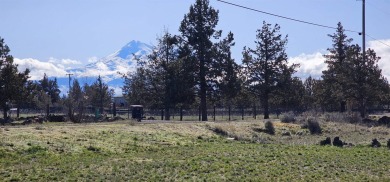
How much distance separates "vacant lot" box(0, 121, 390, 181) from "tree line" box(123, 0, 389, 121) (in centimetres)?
2601

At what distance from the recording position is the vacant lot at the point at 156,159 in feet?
60.0

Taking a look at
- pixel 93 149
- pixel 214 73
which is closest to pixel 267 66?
pixel 214 73

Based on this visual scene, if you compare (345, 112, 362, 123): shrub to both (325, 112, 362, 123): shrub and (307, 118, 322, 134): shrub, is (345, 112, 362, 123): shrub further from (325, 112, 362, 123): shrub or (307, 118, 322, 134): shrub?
Result: (307, 118, 322, 134): shrub

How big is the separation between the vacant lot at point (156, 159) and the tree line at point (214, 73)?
85.3 feet

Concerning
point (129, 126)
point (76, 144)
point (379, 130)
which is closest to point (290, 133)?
point (379, 130)

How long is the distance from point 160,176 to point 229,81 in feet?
132

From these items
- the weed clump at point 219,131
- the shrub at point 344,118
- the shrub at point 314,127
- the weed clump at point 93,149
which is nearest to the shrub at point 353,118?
the shrub at point 344,118

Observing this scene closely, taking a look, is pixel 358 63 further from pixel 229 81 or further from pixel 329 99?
pixel 229 81

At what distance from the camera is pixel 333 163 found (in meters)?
22.8

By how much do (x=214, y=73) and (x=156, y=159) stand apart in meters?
36.1

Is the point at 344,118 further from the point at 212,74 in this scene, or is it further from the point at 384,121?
the point at 212,74

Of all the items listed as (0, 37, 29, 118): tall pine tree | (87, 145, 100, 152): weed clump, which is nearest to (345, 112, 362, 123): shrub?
(0, 37, 29, 118): tall pine tree

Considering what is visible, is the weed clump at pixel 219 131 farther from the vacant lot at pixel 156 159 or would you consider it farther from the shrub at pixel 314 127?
the shrub at pixel 314 127

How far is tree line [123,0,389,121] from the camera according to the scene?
57.8 metres
